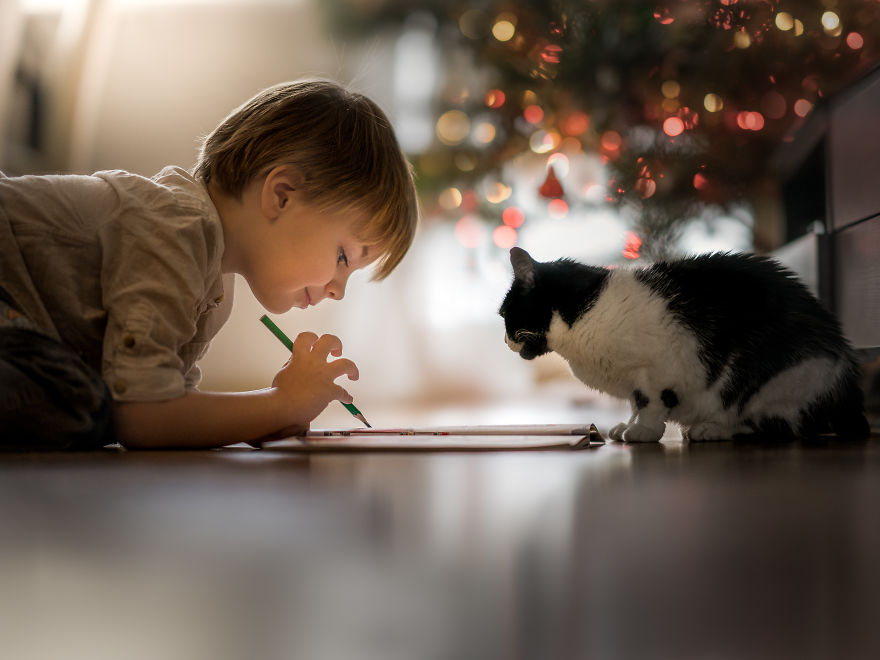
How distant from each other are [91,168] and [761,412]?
2675mm

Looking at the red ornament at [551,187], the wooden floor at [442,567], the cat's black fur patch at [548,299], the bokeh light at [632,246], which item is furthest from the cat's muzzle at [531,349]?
the red ornament at [551,187]

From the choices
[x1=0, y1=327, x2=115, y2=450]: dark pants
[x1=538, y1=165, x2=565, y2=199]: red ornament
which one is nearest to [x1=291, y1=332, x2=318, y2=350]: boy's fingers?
[x1=0, y1=327, x2=115, y2=450]: dark pants

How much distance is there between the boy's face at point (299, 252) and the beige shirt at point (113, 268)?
12 cm

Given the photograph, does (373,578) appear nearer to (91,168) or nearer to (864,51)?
(864,51)

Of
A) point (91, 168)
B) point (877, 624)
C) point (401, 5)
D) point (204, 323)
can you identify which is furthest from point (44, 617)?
point (91, 168)

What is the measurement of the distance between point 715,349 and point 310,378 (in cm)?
44

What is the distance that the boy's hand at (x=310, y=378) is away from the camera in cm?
84

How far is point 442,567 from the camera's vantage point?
0.29 meters

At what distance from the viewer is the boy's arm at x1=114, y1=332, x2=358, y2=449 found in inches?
30.8

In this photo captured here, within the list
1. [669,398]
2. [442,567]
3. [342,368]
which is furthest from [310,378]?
[442,567]

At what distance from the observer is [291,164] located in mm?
963

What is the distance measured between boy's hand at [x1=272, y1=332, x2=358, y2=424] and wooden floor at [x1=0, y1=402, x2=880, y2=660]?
0.30 m

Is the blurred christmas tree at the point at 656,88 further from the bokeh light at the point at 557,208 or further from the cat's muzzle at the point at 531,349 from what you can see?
the cat's muzzle at the point at 531,349

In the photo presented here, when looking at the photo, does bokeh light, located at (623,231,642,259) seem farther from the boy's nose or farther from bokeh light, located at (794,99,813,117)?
the boy's nose
